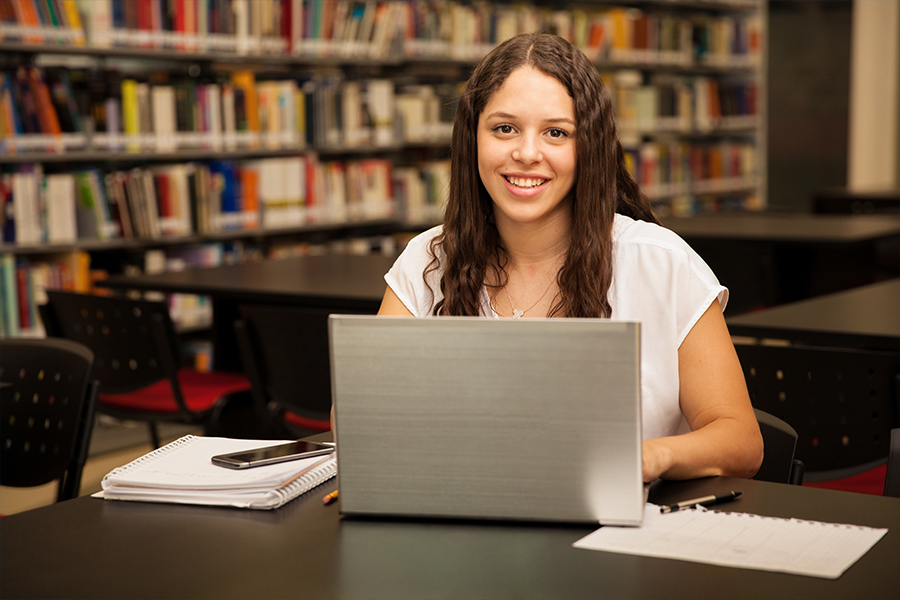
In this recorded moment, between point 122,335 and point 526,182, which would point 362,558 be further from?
point 122,335

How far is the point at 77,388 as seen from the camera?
6.01 ft

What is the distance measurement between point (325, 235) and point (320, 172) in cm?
40

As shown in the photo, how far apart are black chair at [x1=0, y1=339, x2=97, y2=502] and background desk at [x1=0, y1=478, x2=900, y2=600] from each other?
0.74 m

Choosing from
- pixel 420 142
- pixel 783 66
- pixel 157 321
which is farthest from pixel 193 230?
pixel 783 66

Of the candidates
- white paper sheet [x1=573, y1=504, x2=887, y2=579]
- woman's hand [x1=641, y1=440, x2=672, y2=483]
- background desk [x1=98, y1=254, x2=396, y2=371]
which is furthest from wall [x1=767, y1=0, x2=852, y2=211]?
white paper sheet [x1=573, y1=504, x2=887, y2=579]

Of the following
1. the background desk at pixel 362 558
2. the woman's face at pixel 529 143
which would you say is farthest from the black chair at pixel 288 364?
the background desk at pixel 362 558

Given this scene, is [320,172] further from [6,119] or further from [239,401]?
[239,401]

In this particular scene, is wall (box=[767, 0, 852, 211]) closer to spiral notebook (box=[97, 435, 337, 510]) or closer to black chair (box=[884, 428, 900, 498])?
black chair (box=[884, 428, 900, 498])

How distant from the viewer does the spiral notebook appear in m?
1.10

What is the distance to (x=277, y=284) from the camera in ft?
9.71

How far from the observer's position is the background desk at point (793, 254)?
3.72 metres

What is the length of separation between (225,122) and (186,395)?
1.87 meters

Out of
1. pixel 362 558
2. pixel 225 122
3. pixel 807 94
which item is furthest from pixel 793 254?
pixel 807 94

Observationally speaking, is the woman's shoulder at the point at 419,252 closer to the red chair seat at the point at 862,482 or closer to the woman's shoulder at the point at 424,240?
the woman's shoulder at the point at 424,240
